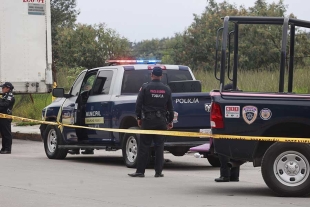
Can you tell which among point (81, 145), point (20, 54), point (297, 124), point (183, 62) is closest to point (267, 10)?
point (183, 62)

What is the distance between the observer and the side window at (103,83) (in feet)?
53.8

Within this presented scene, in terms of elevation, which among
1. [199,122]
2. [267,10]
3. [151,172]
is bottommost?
[151,172]

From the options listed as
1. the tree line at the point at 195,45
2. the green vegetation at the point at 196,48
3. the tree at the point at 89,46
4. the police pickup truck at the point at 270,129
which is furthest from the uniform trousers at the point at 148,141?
the tree at the point at 89,46

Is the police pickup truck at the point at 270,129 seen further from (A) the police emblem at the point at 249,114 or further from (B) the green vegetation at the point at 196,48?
(B) the green vegetation at the point at 196,48

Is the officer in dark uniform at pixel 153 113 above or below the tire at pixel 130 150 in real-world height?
above

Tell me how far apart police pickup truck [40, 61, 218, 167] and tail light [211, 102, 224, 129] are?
3408mm

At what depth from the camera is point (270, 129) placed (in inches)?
446

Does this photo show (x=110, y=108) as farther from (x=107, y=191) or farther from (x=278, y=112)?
(x=278, y=112)

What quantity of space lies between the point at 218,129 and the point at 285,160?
101 cm

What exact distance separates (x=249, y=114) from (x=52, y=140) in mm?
7710

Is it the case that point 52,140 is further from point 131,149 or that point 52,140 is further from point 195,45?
→ point 195,45

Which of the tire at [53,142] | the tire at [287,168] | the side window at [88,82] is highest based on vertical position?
the side window at [88,82]

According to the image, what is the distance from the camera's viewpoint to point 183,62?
1967 inches

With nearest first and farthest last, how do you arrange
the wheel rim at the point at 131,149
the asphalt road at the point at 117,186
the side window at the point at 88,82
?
1. the asphalt road at the point at 117,186
2. the wheel rim at the point at 131,149
3. the side window at the point at 88,82
